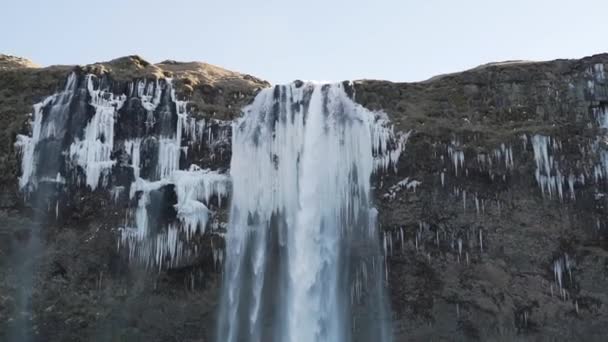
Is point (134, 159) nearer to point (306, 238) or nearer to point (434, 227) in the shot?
point (306, 238)

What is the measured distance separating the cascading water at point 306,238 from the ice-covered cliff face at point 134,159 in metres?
1.40

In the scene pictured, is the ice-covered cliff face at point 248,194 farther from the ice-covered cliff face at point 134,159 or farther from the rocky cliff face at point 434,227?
the rocky cliff face at point 434,227

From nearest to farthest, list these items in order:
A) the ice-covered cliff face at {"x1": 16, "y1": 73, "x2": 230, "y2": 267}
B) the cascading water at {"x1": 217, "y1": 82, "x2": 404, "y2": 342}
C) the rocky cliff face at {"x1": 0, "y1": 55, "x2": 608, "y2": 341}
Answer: the rocky cliff face at {"x1": 0, "y1": 55, "x2": 608, "y2": 341}, the ice-covered cliff face at {"x1": 16, "y1": 73, "x2": 230, "y2": 267}, the cascading water at {"x1": 217, "y1": 82, "x2": 404, "y2": 342}

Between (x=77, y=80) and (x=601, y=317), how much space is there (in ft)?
78.8

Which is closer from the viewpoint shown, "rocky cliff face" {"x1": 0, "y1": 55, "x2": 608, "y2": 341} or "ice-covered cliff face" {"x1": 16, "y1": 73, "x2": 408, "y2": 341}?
"rocky cliff face" {"x1": 0, "y1": 55, "x2": 608, "y2": 341}

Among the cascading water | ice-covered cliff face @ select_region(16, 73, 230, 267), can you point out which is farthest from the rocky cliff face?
the cascading water

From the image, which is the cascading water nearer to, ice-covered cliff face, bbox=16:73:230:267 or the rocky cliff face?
the rocky cliff face

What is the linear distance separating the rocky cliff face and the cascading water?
0.67 meters

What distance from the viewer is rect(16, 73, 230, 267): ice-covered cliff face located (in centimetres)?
3030

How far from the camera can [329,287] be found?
30391mm

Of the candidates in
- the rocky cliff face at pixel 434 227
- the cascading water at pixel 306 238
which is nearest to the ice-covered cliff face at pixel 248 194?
the cascading water at pixel 306 238

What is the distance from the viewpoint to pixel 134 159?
1214 inches

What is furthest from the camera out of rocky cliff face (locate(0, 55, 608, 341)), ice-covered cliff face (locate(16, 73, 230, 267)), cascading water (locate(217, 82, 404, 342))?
cascading water (locate(217, 82, 404, 342))

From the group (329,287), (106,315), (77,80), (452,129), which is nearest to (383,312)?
(329,287)
